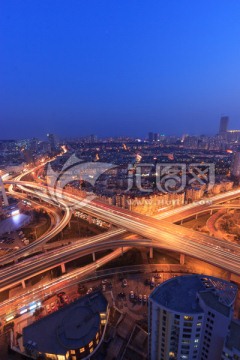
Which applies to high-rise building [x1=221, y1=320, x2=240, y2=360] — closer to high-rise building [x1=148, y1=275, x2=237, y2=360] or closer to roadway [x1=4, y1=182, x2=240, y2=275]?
high-rise building [x1=148, y1=275, x2=237, y2=360]

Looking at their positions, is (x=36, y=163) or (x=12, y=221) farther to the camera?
(x=36, y=163)

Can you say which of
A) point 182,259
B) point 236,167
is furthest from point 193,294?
point 236,167

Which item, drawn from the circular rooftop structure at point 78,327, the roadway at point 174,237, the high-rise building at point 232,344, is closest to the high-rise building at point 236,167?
the roadway at point 174,237

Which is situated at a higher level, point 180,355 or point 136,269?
point 180,355

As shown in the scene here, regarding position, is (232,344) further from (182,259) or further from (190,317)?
(182,259)

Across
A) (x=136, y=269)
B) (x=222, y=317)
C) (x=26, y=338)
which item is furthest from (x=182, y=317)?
(x=136, y=269)

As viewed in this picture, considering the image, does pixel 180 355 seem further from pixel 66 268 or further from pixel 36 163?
pixel 36 163

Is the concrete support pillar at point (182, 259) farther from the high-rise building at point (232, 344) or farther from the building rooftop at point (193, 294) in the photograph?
the high-rise building at point (232, 344)

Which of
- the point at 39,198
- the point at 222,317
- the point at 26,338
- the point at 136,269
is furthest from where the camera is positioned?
the point at 39,198
